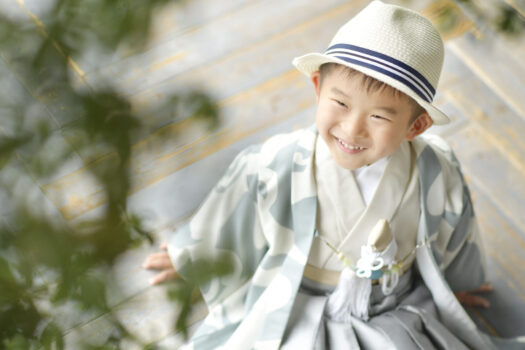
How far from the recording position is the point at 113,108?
0.98 ft

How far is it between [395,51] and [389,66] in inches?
1.1

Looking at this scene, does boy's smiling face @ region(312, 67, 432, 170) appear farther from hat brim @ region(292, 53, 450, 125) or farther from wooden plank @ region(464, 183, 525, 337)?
wooden plank @ region(464, 183, 525, 337)

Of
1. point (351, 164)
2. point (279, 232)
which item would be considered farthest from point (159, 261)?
point (351, 164)

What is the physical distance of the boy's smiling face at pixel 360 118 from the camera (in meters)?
0.89

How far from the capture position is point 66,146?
291 millimetres

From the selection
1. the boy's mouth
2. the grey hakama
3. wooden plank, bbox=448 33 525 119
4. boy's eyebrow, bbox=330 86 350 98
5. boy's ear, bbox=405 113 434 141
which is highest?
boy's eyebrow, bbox=330 86 350 98

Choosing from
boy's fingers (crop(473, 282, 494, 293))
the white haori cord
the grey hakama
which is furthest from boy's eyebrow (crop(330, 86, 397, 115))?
boy's fingers (crop(473, 282, 494, 293))

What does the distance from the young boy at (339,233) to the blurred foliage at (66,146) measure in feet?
2.12

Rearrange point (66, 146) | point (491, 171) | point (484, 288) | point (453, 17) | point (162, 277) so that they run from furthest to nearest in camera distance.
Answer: point (453, 17) < point (491, 171) < point (484, 288) < point (162, 277) < point (66, 146)

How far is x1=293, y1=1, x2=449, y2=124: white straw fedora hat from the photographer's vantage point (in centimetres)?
85

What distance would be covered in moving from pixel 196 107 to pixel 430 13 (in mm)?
1710

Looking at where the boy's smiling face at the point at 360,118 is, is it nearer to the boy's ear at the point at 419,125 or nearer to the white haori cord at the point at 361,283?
the boy's ear at the point at 419,125

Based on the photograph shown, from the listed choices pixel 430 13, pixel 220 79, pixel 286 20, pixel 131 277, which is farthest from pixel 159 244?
pixel 430 13

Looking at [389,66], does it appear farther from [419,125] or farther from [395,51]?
[419,125]
